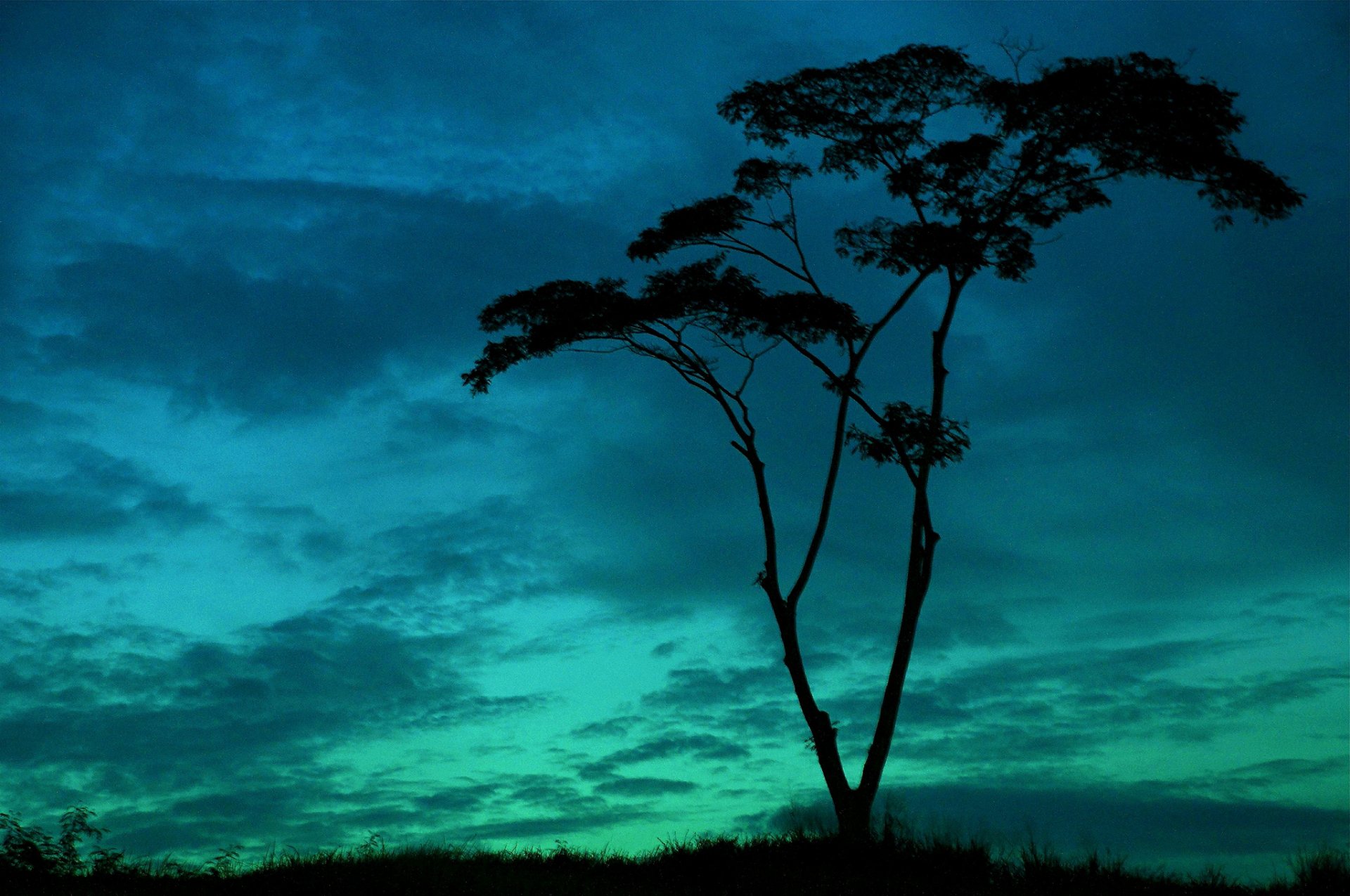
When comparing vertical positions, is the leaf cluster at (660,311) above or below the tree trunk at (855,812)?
above

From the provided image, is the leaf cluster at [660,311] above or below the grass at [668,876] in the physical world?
above

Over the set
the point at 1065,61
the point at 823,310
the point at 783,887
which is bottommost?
the point at 783,887

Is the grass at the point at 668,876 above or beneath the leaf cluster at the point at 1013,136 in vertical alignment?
beneath

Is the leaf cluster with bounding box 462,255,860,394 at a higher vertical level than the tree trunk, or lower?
higher

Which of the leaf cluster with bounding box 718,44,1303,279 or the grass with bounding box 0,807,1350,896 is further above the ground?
the leaf cluster with bounding box 718,44,1303,279

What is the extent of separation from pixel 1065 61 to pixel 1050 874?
12355mm

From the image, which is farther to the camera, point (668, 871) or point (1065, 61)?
point (1065, 61)

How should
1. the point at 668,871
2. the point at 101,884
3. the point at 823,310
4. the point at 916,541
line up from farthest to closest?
1. the point at 823,310
2. the point at 916,541
3. the point at 668,871
4. the point at 101,884

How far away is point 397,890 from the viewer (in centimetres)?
1430

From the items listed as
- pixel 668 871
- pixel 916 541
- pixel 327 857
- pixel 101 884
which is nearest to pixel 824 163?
pixel 916 541

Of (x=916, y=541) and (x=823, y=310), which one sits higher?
(x=823, y=310)

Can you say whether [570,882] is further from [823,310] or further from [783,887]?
[823,310]

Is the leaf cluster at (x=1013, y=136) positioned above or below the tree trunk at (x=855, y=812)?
above

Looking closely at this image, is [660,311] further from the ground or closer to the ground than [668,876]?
further from the ground
